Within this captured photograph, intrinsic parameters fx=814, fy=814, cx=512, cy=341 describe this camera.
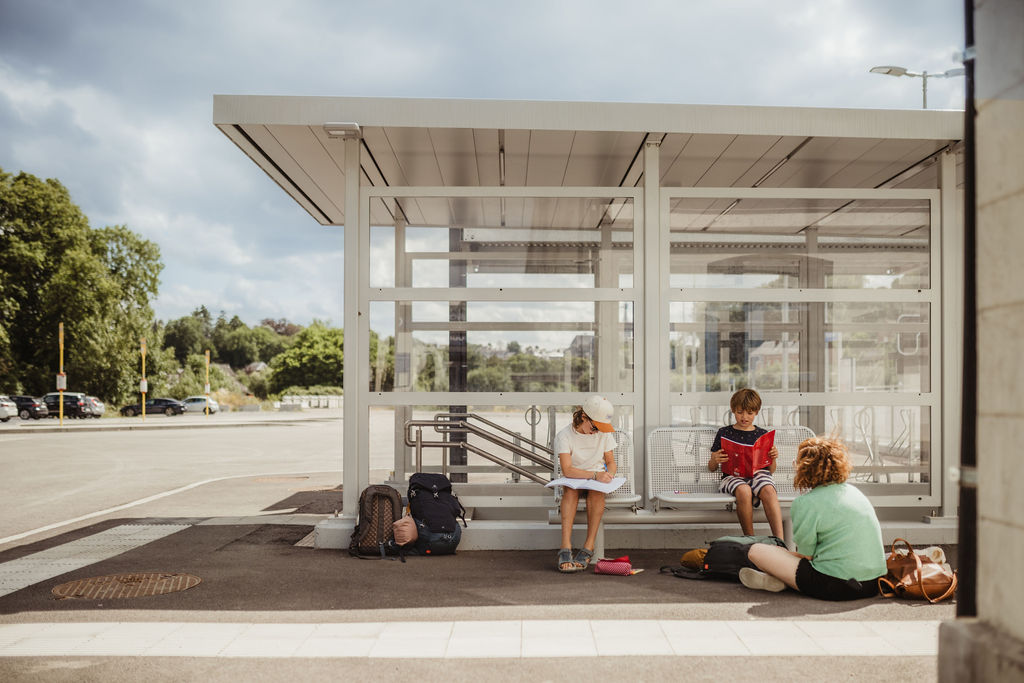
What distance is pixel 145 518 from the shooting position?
912 centimetres

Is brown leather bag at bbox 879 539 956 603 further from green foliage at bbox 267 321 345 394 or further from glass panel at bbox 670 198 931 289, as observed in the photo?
green foliage at bbox 267 321 345 394

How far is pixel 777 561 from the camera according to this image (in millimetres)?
5434

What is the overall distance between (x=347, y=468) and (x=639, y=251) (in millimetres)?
3207

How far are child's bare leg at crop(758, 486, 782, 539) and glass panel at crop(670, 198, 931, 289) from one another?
6.50 ft

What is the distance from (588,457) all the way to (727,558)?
134 cm

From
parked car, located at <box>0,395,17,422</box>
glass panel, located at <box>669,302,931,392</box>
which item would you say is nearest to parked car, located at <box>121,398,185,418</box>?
parked car, located at <box>0,395,17,422</box>

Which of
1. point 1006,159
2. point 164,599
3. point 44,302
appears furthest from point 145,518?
point 44,302

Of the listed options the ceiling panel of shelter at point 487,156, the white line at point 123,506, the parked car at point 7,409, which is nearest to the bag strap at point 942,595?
the ceiling panel of shelter at point 487,156

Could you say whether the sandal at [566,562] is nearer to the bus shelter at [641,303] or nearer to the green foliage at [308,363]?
the bus shelter at [641,303]

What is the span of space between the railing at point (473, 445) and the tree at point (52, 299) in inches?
1706

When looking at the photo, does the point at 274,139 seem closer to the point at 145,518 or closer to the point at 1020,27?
the point at 145,518

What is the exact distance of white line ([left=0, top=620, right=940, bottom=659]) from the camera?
165 inches

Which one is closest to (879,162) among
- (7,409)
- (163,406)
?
(7,409)

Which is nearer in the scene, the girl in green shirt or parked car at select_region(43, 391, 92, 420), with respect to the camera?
the girl in green shirt
